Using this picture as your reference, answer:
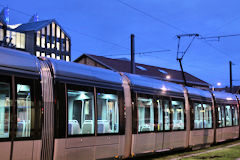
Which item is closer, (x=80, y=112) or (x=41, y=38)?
(x=80, y=112)

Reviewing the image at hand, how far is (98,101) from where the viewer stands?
10359 millimetres

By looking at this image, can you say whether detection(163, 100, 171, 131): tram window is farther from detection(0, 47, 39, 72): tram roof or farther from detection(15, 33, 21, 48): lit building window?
detection(15, 33, 21, 48): lit building window

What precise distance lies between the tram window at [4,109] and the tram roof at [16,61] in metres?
0.42

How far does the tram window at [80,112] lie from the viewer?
9305mm

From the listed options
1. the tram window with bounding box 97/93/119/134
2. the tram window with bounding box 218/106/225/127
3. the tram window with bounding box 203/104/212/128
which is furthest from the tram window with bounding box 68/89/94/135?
the tram window with bounding box 218/106/225/127

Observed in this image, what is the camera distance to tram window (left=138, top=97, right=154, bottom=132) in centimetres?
1248

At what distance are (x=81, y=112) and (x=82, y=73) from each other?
105cm

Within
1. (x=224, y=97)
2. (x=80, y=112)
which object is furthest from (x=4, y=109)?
(x=224, y=97)

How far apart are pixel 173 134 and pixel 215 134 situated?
5.69 metres

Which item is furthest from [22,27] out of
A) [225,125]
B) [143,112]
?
[143,112]

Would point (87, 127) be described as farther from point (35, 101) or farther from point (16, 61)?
point (16, 61)

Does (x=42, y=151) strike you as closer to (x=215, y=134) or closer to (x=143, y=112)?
(x=143, y=112)

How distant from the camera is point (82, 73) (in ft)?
32.9

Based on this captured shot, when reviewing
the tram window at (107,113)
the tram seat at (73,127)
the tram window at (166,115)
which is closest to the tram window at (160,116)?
the tram window at (166,115)
